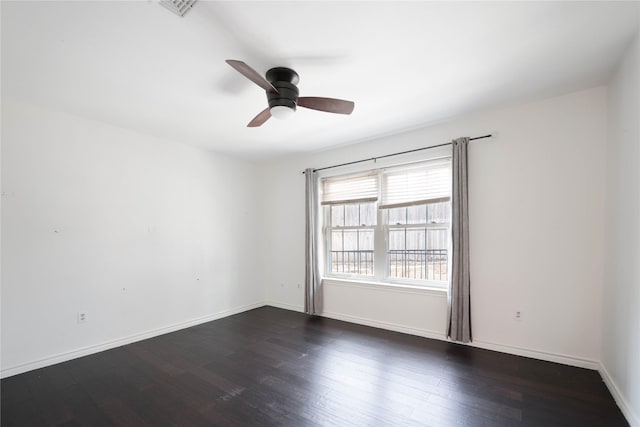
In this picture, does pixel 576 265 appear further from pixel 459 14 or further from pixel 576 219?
pixel 459 14

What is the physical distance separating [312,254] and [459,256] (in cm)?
221

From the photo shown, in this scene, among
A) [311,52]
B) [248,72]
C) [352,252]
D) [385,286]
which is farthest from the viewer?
[352,252]

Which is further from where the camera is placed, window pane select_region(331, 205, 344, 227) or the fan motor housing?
window pane select_region(331, 205, 344, 227)

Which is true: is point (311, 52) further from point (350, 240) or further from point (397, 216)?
point (350, 240)

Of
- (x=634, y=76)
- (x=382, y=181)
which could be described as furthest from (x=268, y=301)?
(x=634, y=76)

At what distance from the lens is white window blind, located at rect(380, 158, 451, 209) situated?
3.47 m

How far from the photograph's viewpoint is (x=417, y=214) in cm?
370

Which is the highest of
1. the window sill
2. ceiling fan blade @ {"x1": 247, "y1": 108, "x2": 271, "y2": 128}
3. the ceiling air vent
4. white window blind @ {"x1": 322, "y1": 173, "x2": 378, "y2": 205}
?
the ceiling air vent

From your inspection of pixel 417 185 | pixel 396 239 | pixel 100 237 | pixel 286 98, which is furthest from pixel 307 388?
pixel 100 237

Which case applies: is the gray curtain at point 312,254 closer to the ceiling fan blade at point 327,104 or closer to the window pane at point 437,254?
the window pane at point 437,254

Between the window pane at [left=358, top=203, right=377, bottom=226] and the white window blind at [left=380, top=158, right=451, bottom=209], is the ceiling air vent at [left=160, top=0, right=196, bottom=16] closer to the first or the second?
the white window blind at [left=380, top=158, right=451, bottom=209]

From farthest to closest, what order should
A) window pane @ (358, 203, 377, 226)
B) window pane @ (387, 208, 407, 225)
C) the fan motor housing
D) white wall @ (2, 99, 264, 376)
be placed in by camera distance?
window pane @ (358, 203, 377, 226), window pane @ (387, 208, 407, 225), white wall @ (2, 99, 264, 376), the fan motor housing

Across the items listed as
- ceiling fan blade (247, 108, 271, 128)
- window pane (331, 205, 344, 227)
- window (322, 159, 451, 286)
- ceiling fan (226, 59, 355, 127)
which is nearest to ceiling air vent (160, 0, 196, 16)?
ceiling fan (226, 59, 355, 127)

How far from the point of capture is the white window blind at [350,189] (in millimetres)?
4109
